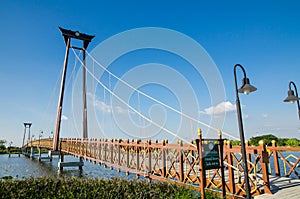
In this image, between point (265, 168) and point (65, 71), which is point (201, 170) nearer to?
point (265, 168)

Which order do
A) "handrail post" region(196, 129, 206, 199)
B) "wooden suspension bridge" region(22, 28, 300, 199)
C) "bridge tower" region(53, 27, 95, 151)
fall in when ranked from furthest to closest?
1. "bridge tower" region(53, 27, 95, 151)
2. "wooden suspension bridge" region(22, 28, 300, 199)
3. "handrail post" region(196, 129, 206, 199)

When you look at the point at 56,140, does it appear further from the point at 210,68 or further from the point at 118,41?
the point at 210,68

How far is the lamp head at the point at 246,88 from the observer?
4615 millimetres

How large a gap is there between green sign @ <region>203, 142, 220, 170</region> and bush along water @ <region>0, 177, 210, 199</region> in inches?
32.5

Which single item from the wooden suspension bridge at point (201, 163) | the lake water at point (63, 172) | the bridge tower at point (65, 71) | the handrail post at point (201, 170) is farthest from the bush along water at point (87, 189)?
the bridge tower at point (65, 71)

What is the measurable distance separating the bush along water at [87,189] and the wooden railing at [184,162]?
1.01 m

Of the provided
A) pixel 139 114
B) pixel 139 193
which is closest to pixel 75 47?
pixel 139 114

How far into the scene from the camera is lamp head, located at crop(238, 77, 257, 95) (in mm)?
4615

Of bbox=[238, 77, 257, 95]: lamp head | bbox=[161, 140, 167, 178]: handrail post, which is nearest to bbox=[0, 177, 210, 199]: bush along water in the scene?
bbox=[161, 140, 167, 178]: handrail post

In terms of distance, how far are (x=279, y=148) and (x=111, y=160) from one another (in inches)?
280

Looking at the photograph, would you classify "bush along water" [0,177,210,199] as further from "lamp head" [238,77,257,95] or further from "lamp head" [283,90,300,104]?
"lamp head" [283,90,300,104]

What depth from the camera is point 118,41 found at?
389 inches

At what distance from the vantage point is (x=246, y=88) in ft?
15.2

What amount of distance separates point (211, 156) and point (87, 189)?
2.92m
